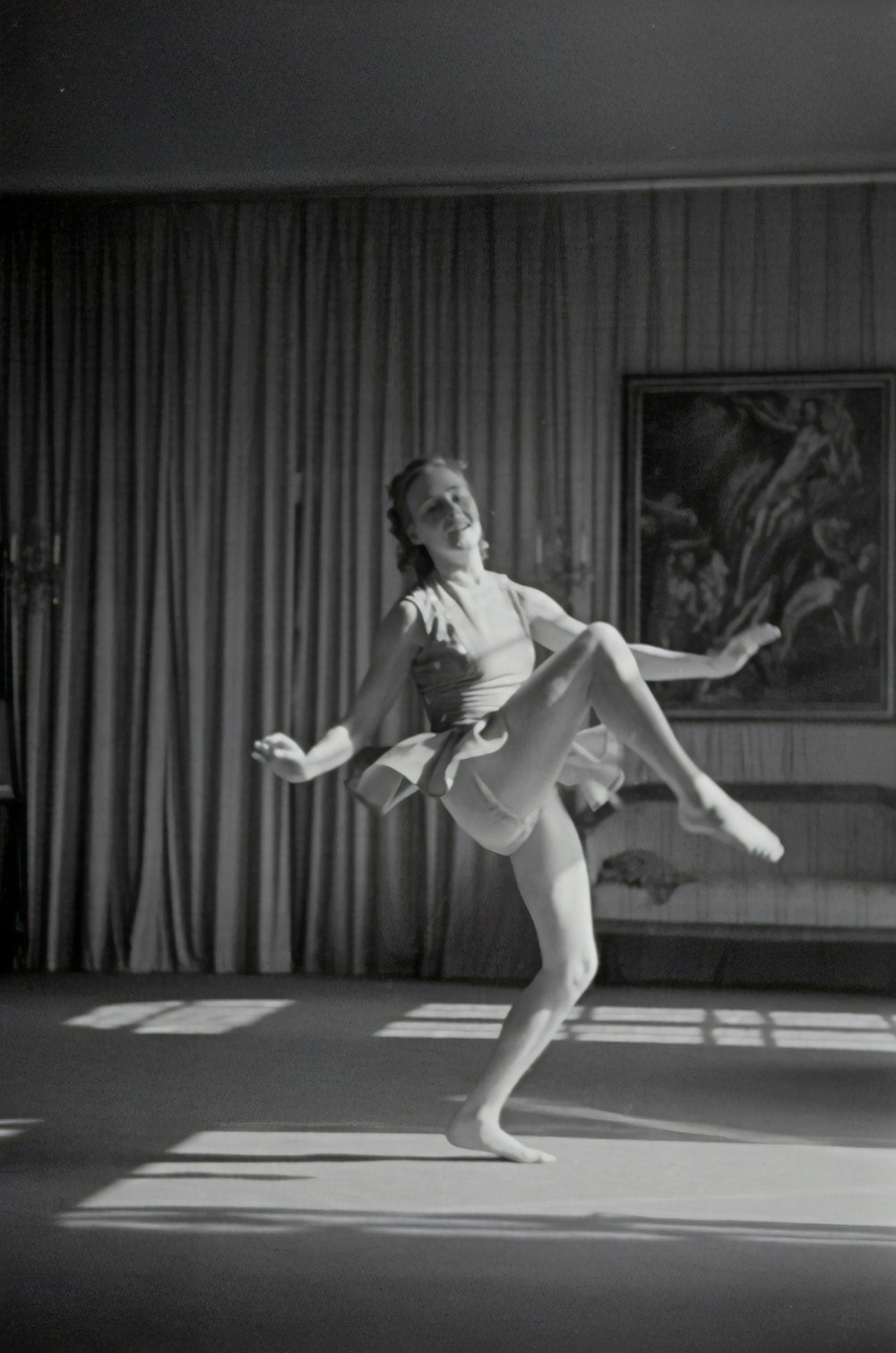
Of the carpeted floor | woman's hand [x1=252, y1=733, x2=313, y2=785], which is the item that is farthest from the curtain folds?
woman's hand [x1=252, y1=733, x2=313, y2=785]

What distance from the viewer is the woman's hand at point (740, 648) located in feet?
3.79

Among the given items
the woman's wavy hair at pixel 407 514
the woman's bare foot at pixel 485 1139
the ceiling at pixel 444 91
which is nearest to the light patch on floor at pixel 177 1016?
the woman's bare foot at pixel 485 1139

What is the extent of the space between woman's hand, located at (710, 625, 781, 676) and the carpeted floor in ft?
1.43

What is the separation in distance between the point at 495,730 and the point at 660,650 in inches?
6.9

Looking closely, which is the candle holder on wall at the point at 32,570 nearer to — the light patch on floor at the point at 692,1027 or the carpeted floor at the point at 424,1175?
the carpeted floor at the point at 424,1175

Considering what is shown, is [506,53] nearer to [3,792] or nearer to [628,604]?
[628,604]

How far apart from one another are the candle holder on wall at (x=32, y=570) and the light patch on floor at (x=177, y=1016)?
45cm

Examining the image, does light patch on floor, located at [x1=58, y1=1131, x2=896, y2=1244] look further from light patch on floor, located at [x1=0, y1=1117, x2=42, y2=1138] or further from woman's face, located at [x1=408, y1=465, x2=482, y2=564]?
woman's face, located at [x1=408, y1=465, x2=482, y2=564]

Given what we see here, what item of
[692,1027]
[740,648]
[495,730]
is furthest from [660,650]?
[692,1027]

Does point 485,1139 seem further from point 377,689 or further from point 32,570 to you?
point 32,570

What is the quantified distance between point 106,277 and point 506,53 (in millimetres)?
457

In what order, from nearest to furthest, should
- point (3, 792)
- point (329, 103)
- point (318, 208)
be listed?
point (329, 103), point (318, 208), point (3, 792)

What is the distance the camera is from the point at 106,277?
1.32m

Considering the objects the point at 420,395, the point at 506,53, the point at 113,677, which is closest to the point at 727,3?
the point at 506,53
